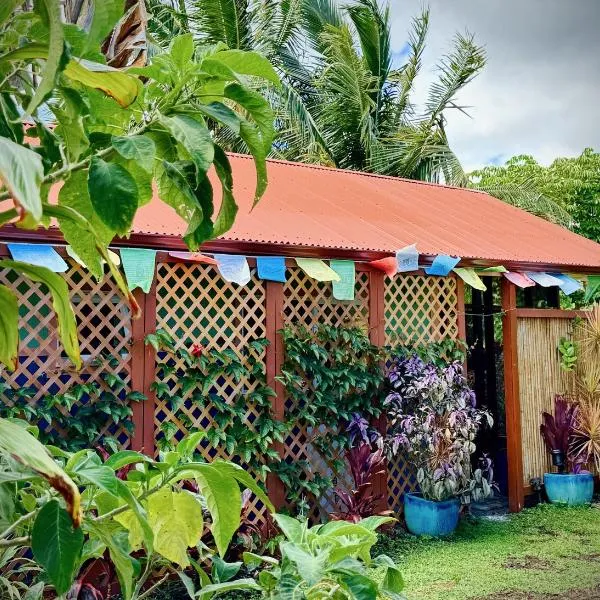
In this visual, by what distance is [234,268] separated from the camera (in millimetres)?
5625

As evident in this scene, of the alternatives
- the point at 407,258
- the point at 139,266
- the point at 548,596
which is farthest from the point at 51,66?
the point at 407,258

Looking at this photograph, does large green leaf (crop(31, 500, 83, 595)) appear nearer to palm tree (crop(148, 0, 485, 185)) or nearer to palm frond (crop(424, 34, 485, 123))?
palm tree (crop(148, 0, 485, 185))

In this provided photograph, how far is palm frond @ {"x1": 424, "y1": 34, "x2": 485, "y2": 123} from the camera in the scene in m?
17.1

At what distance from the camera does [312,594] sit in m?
1.54

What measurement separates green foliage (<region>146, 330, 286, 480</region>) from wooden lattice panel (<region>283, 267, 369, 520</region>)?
344 mm

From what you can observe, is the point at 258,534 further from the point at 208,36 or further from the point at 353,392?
the point at 208,36

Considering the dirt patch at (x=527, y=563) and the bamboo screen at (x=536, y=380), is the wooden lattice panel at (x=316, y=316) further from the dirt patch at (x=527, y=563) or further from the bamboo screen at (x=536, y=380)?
the bamboo screen at (x=536, y=380)

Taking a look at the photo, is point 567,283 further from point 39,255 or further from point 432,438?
point 39,255

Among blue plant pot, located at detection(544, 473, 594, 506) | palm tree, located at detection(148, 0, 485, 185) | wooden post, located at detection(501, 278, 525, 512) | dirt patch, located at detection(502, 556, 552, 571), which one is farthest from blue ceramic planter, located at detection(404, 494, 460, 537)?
palm tree, located at detection(148, 0, 485, 185)

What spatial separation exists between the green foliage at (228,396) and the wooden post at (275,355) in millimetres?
71

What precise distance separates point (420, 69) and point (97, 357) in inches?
586

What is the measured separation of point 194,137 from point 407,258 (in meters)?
5.66

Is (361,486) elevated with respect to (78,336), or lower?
lower

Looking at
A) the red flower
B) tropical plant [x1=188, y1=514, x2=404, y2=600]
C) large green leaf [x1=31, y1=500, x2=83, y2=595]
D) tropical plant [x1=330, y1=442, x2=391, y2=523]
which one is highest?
the red flower
